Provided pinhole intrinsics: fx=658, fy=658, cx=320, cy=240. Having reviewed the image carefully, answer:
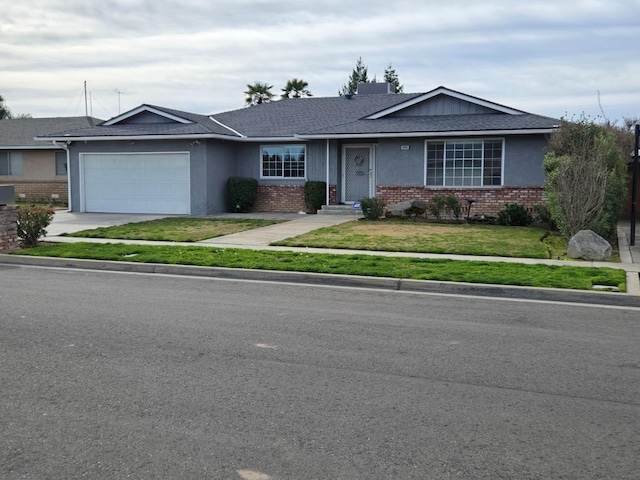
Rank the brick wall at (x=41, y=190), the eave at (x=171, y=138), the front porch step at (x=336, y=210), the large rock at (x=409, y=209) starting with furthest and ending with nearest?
1. the brick wall at (x=41, y=190)
2. the front porch step at (x=336, y=210)
3. the eave at (x=171, y=138)
4. the large rock at (x=409, y=209)

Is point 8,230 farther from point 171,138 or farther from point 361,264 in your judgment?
point 171,138

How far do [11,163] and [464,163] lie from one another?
77.9 feet

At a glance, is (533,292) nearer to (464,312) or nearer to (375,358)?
(464,312)

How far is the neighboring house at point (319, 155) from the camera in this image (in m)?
21.2

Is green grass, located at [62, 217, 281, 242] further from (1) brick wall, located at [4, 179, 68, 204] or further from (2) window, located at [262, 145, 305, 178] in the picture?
(1) brick wall, located at [4, 179, 68, 204]

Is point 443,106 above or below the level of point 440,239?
above

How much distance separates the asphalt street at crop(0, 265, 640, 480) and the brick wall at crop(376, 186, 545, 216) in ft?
41.9

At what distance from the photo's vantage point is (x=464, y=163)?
2183cm

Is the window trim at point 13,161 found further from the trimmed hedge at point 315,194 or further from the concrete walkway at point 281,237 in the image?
the trimmed hedge at point 315,194

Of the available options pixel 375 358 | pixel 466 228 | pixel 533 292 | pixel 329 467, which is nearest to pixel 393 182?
pixel 466 228

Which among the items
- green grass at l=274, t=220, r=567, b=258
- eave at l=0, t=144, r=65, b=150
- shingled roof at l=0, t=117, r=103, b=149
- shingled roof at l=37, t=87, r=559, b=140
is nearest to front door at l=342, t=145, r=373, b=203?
shingled roof at l=37, t=87, r=559, b=140

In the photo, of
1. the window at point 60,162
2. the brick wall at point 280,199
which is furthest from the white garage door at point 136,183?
the window at point 60,162

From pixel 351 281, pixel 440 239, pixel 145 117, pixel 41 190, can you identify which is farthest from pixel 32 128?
pixel 351 281

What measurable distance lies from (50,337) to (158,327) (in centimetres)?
111
